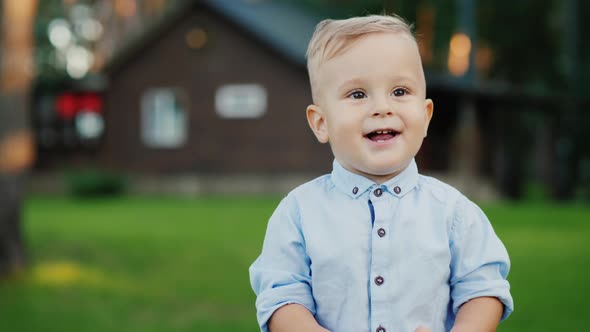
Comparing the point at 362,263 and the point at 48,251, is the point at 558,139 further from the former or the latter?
the point at 362,263

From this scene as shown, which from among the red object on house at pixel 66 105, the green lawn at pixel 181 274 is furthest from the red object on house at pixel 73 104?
the green lawn at pixel 181 274

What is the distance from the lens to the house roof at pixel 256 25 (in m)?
26.5

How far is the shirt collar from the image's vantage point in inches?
91.1

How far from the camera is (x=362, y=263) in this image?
7.35ft

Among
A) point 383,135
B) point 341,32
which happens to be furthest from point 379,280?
point 341,32

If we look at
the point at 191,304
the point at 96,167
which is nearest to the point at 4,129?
the point at 191,304

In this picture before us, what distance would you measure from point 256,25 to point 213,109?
9.37 feet

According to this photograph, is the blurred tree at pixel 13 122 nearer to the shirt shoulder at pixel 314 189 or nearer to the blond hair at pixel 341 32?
the shirt shoulder at pixel 314 189

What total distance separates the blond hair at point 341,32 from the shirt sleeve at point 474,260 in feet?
1.60

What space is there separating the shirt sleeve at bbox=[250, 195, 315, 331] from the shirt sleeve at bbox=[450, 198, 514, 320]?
1.23 ft

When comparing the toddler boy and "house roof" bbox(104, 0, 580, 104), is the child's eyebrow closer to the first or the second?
the toddler boy

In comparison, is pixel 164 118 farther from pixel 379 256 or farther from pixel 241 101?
pixel 379 256

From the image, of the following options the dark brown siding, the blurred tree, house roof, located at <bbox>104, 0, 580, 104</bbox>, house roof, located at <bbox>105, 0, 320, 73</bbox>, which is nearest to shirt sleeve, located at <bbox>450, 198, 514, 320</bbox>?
the blurred tree

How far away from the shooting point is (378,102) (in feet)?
7.29
